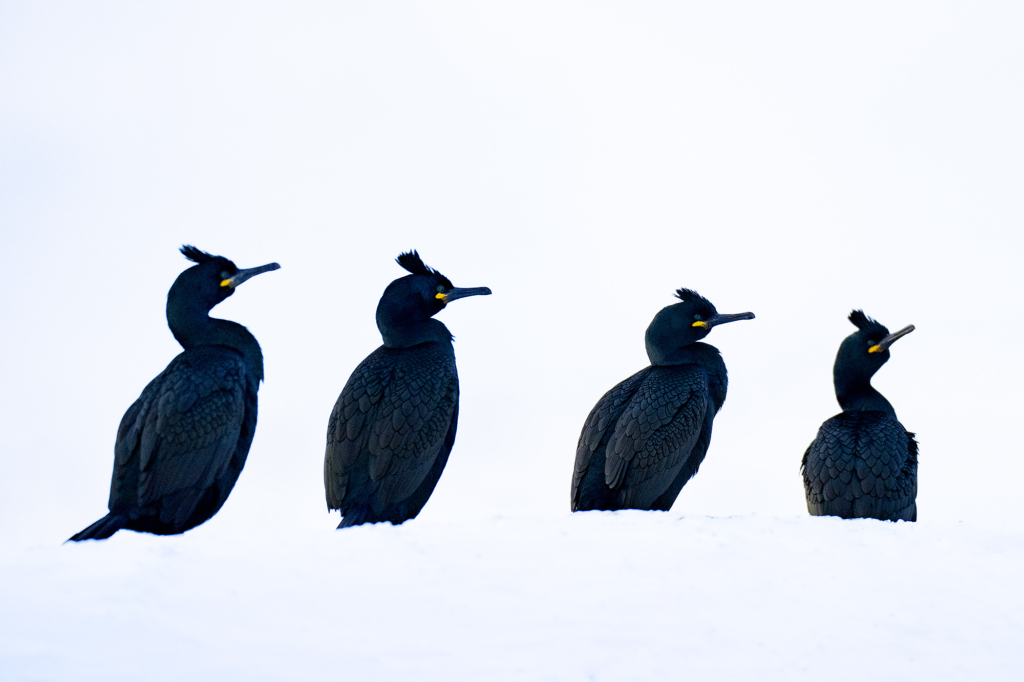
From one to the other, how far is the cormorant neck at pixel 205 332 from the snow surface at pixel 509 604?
1.89m

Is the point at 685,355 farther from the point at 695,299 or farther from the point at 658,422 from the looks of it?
the point at 658,422

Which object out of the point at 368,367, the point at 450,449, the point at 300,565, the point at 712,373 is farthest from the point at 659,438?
the point at 300,565

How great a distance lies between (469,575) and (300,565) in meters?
0.81

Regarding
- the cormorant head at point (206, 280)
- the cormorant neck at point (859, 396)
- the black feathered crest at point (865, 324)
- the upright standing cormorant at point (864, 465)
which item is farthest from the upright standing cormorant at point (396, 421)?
the black feathered crest at point (865, 324)

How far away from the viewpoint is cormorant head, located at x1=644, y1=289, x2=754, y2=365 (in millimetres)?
8164

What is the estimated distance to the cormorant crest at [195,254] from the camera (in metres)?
7.60

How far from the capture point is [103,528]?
6371mm

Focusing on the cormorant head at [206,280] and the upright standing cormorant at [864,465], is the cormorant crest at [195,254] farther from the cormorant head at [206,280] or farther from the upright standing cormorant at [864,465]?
the upright standing cormorant at [864,465]

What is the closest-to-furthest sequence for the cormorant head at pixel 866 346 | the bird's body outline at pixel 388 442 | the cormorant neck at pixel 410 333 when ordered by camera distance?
the bird's body outline at pixel 388 442 → the cormorant neck at pixel 410 333 → the cormorant head at pixel 866 346

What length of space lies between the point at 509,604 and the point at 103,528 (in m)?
2.74

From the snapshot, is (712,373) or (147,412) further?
(712,373)

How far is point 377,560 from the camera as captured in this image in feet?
17.4

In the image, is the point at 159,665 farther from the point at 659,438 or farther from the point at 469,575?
the point at 659,438

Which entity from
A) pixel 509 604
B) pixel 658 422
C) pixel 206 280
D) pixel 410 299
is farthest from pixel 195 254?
pixel 509 604
